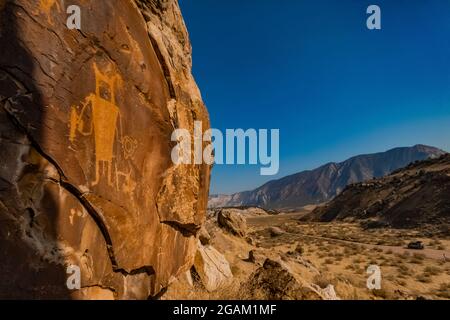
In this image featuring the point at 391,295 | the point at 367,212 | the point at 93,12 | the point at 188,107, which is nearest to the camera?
the point at 93,12

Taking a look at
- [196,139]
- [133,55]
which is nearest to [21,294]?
[133,55]

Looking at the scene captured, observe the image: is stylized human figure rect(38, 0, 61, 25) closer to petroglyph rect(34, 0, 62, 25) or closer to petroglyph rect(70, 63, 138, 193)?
petroglyph rect(34, 0, 62, 25)

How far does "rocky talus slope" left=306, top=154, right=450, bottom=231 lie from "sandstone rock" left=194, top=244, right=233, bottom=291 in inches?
1238

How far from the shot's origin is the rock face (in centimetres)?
499

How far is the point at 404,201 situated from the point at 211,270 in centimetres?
4816

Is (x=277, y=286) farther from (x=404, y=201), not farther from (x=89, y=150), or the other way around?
(x=404, y=201)

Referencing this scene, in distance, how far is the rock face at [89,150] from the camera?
16.4ft

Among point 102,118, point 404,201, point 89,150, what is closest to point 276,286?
point 89,150

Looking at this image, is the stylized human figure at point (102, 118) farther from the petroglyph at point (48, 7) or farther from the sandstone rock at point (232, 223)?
the sandstone rock at point (232, 223)

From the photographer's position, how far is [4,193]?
4848 mm

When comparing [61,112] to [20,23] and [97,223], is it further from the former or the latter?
[97,223]

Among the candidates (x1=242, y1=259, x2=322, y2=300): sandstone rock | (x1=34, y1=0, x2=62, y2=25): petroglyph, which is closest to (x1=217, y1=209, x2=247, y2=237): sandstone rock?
(x1=242, y1=259, x2=322, y2=300): sandstone rock

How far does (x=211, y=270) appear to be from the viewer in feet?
36.8

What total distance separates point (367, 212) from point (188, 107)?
56.1m
